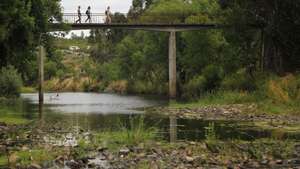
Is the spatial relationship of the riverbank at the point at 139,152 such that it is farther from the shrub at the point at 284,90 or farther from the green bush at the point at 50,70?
the green bush at the point at 50,70

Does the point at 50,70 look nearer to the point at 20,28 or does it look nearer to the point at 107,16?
the point at 107,16

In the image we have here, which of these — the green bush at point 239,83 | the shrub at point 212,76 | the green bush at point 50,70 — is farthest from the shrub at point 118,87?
the green bush at point 239,83

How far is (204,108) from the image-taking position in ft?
159

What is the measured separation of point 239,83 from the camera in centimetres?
5841

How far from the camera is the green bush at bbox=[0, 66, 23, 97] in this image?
74125 mm

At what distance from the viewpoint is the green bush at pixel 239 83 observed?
56222 mm

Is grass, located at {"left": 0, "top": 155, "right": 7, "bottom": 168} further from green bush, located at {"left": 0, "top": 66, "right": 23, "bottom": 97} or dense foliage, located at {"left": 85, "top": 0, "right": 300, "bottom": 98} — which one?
green bush, located at {"left": 0, "top": 66, "right": 23, "bottom": 97}

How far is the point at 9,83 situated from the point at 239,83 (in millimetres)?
31433

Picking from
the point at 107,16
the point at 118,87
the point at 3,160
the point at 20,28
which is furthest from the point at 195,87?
the point at 3,160

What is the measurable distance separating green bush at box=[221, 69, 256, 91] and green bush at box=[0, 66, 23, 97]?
26.5 m

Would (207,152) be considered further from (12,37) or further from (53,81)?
(53,81)

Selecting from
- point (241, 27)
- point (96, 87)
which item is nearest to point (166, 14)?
point (241, 27)

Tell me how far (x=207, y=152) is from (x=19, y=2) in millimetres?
15603

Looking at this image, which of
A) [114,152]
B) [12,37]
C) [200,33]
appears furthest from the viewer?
[200,33]
